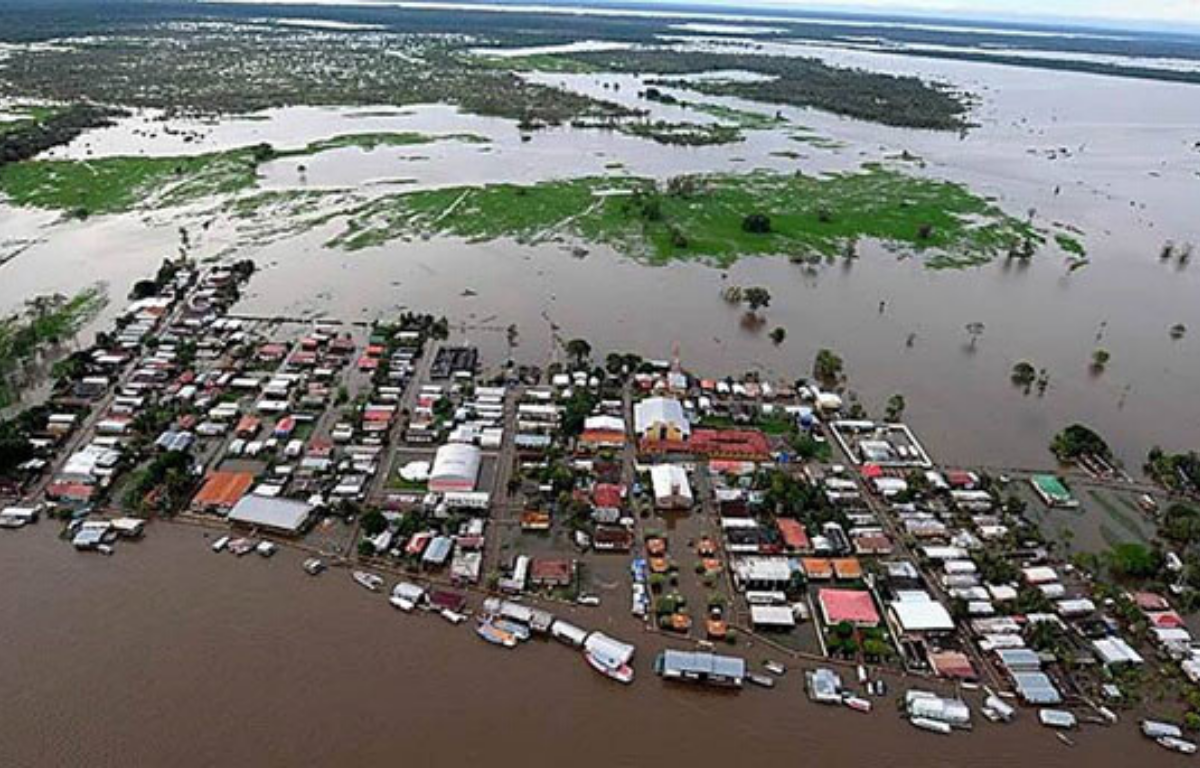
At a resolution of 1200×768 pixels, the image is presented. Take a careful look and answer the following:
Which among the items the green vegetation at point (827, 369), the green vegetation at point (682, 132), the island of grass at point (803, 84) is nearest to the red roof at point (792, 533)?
the green vegetation at point (827, 369)

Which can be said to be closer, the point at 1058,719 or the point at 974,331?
the point at 1058,719

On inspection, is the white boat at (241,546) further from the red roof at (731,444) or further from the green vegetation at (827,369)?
the green vegetation at (827,369)

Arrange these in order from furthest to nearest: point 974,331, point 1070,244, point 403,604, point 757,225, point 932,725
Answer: point 1070,244, point 757,225, point 974,331, point 403,604, point 932,725

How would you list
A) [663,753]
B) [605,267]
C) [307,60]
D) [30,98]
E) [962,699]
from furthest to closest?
[307,60], [30,98], [605,267], [962,699], [663,753]

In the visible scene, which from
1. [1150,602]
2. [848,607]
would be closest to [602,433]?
[848,607]

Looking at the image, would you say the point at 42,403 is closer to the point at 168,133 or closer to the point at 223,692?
the point at 223,692

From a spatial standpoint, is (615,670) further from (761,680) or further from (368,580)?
(368,580)

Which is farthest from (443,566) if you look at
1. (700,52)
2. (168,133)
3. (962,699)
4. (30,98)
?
(700,52)
